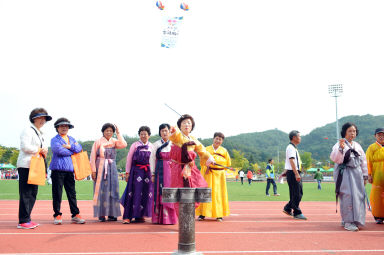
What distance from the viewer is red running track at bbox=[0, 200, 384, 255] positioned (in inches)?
170

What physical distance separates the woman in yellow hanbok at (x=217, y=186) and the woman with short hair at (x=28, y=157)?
324cm

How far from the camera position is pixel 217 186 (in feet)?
24.2

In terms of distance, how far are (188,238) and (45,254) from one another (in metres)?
1.83

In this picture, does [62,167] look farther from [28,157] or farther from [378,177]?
[378,177]

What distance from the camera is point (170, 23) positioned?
9945mm

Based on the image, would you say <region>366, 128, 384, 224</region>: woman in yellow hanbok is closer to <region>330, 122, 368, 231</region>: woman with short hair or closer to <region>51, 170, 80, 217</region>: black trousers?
<region>330, 122, 368, 231</region>: woman with short hair

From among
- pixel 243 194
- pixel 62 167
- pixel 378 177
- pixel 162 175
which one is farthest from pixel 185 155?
pixel 243 194

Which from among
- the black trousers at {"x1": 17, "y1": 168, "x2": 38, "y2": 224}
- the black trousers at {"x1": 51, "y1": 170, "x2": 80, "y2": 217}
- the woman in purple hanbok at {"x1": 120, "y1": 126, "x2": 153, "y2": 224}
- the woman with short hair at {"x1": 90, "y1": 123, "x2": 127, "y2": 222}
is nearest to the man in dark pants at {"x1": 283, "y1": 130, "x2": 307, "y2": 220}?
the woman in purple hanbok at {"x1": 120, "y1": 126, "x2": 153, "y2": 224}

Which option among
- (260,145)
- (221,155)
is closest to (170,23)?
(221,155)

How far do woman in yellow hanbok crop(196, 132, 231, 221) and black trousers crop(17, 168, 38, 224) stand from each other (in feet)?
10.7

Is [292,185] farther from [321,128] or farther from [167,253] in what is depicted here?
[321,128]

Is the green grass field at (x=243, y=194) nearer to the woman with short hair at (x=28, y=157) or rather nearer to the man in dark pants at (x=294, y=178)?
the man in dark pants at (x=294, y=178)

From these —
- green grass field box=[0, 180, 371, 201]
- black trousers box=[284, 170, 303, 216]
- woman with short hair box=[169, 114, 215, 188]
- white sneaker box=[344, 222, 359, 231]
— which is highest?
woman with short hair box=[169, 114, 215, 188]

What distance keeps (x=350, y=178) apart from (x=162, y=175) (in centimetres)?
359
